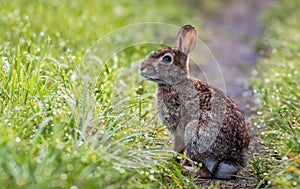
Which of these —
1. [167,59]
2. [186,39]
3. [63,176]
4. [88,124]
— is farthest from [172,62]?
[63,176]

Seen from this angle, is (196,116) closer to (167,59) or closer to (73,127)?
(167,59)

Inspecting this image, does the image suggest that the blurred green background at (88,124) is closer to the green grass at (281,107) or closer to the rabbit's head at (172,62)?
the green grass at (281,107)

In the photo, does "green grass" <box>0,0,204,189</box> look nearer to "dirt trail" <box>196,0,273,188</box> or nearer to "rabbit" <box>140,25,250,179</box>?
"rabbit" <box>140,25,250,179</box>

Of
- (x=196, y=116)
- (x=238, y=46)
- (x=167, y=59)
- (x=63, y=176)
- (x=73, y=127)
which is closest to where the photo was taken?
(x=63, y=176)

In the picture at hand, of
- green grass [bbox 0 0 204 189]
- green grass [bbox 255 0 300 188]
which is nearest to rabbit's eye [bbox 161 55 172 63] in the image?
green grass [bbox 0 0 204 189]

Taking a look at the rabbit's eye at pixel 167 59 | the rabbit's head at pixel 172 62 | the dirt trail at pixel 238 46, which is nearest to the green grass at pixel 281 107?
the dirt trail at pixel 238 46

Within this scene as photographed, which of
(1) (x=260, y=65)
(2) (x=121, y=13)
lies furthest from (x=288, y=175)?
(2) (x=121, y=13)

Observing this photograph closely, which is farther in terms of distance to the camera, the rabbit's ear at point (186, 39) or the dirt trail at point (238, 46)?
the dirt trail at point (238, 46)
